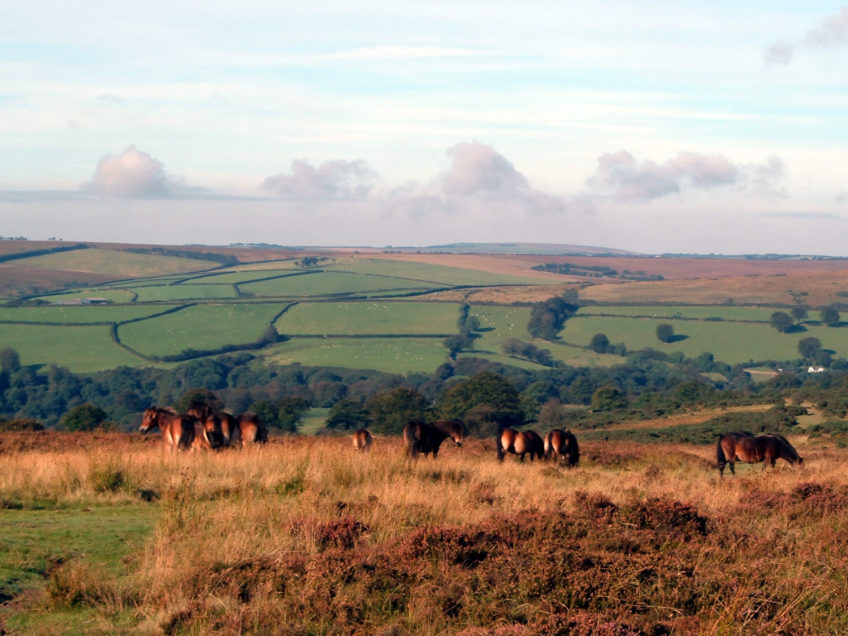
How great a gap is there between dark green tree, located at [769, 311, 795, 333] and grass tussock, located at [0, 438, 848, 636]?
128 m

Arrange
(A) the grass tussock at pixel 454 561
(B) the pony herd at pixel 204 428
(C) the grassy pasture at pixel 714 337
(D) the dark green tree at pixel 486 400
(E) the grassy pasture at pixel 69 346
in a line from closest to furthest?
(A) the grass tussock at pixel 454 561, (B) the pony herd at pixel 204 428, (D) the dark green tree at pixel 486 400, (E) the grassy pasture at pixel 69 346, (C) the grassy pasture at pixel 714 337

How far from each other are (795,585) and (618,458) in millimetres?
17184

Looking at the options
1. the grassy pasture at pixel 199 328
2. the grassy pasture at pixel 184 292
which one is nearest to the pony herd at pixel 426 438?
the grassy pasture at pixel 199 328

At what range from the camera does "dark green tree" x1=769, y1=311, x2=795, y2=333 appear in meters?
133

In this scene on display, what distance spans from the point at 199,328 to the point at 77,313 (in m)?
19.1

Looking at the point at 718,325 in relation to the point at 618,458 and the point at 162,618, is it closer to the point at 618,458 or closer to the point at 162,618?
the point at 618,458

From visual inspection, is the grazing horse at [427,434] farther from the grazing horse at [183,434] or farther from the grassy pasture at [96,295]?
the grassy pasture at [96,295]

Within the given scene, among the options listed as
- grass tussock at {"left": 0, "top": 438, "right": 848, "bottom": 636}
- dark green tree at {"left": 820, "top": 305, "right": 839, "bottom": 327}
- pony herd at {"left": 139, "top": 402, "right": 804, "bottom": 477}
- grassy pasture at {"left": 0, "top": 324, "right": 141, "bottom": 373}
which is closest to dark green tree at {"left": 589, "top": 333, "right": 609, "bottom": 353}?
dark green tree at {"left": 820, "top": 305, "right": 839, "bottom": 327}

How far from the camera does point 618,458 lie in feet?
82.7

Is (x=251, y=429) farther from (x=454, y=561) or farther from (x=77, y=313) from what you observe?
(x=77, y=313)

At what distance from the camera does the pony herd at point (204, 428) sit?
64.2ft

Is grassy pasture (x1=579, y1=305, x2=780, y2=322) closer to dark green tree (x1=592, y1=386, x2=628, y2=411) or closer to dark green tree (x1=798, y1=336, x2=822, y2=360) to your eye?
dark green tree (x1=798, y1=336, x2=822, y2=360)

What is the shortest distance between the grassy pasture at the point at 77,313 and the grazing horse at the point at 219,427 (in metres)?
118

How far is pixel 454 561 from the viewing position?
8.87 m
